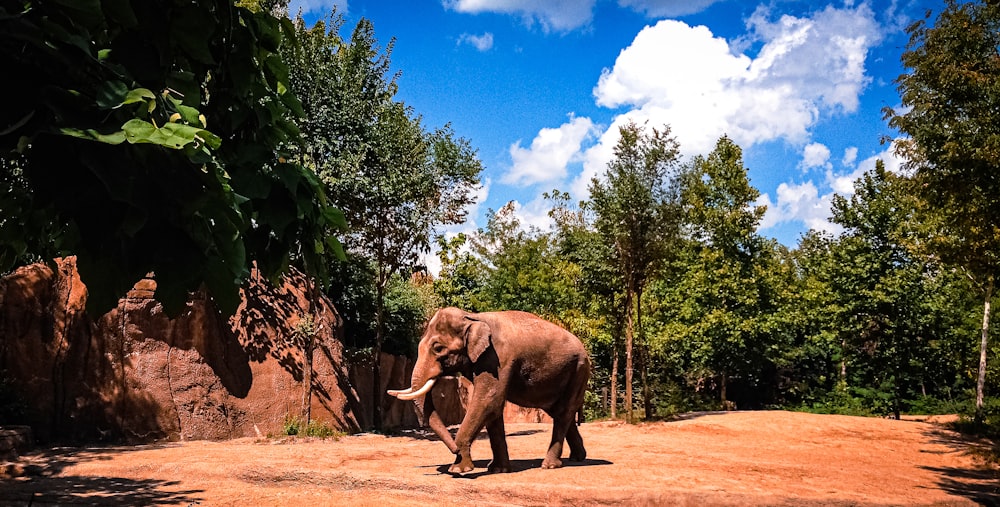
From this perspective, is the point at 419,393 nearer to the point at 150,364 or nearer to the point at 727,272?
the point at 150,364

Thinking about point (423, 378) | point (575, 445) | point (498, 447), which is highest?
point (423, 378)

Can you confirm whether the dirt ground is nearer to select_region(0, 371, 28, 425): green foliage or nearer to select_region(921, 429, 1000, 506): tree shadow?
select_region(921, 429, 1000, 506): tree shadow

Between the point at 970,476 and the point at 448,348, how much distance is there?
880 cm

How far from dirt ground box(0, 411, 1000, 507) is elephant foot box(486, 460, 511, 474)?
14 centimetres

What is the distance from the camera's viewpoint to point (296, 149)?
678 inches

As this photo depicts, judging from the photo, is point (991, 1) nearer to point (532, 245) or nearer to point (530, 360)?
point (530, 360)

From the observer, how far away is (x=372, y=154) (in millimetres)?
18531

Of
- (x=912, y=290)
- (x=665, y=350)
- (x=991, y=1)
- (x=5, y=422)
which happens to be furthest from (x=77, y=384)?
(x=912, y=290)

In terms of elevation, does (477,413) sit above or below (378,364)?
below

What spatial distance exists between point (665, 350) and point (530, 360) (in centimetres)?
1929

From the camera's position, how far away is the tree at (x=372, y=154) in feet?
58.0

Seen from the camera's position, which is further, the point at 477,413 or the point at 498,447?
the point at 498,447

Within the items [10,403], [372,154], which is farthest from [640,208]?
[10,403]

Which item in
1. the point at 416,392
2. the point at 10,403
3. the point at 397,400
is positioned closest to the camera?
the point at 416,392
